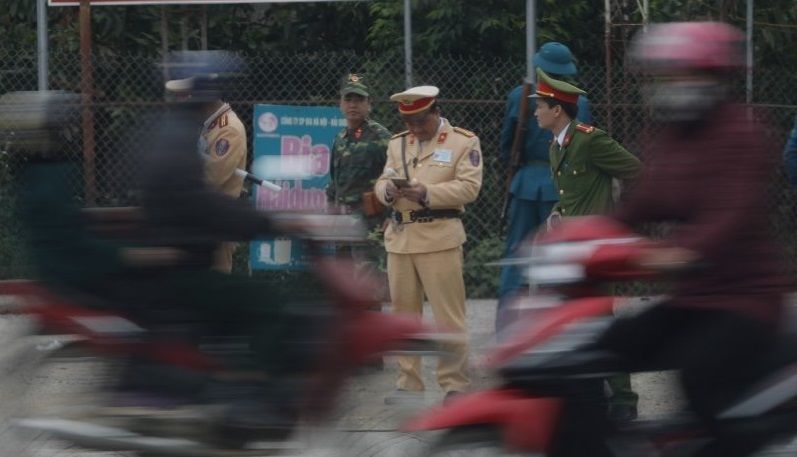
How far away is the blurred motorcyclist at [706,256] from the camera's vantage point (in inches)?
192

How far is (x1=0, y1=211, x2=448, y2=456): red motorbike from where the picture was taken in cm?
544

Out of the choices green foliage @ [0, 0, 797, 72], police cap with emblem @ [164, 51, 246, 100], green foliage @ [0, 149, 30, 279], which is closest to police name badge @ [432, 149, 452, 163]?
police cap with emblem @ [164, 51, 246, 100]

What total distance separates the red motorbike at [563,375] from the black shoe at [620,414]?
0.05 m

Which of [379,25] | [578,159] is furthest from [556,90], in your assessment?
[379,25]

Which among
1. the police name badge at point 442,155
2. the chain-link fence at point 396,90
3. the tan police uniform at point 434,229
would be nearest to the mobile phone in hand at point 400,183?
the tan police uniform at point 434,229

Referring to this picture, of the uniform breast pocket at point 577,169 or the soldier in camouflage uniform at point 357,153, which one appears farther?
the soldier in camouflage uniform at point 357,153

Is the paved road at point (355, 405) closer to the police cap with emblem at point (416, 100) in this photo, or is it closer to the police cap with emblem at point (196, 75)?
the police cap with emblem at point (196, 75)

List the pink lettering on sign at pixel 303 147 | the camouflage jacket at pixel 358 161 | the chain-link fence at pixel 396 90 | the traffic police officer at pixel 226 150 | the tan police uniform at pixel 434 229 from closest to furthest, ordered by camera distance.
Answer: the traffic police officer at pixel 226 150, the tan police uniform at pixel 434 229, the camouflage jacket at pixel 358 161, the pink lettering on sign at pixel 303 147, the chain-link fence at pixel 396 90

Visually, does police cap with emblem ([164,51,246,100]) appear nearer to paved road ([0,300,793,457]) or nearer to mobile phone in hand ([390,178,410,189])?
paved road ([0,300,793,457])

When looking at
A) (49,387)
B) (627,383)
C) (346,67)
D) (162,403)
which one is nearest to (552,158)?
(627,383)

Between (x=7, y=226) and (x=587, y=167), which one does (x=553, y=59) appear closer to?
(x=587, y=167)

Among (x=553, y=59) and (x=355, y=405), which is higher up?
(x=553, y=59)

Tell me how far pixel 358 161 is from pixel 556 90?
1.36 m

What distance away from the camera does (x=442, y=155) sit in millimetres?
8594
